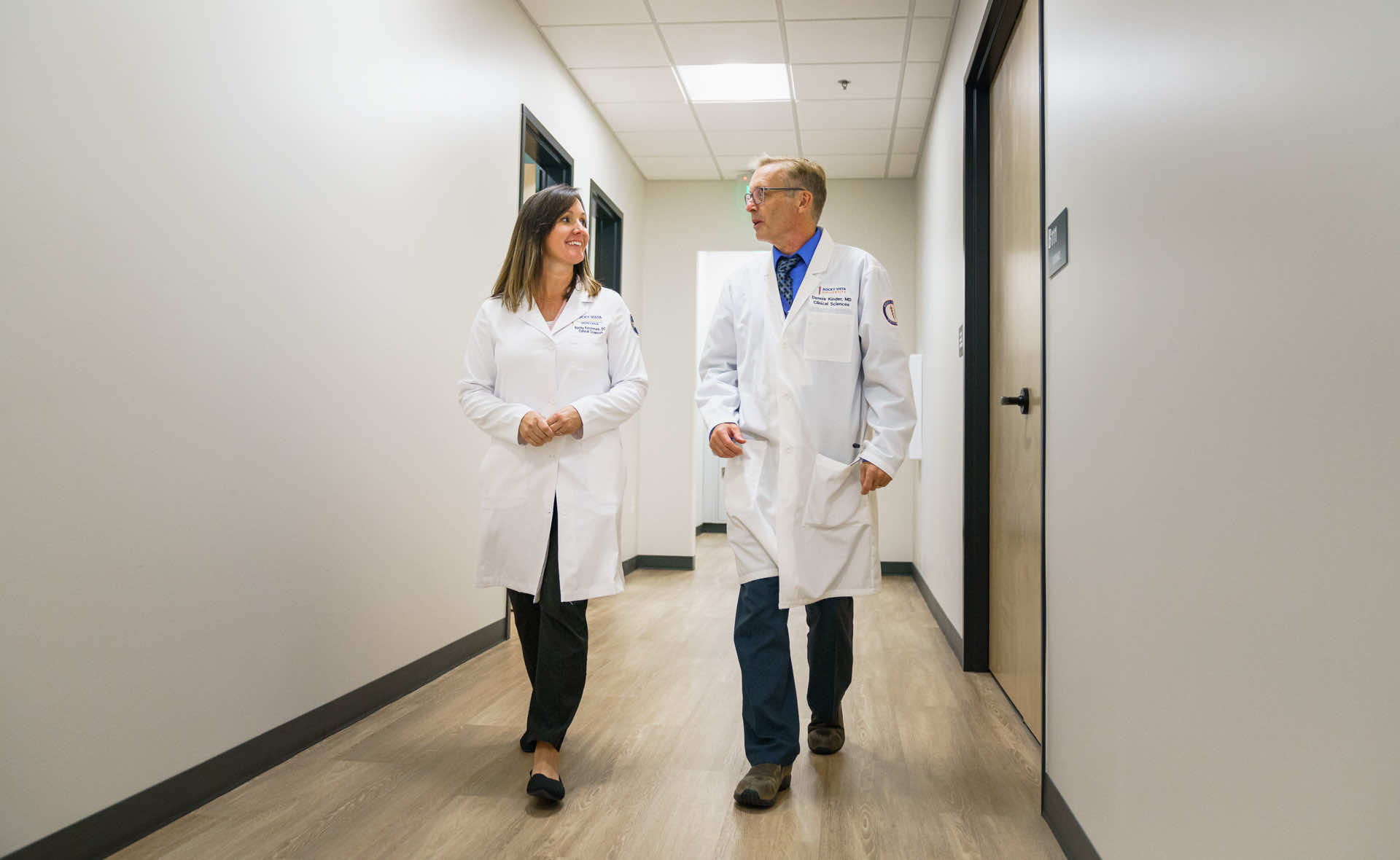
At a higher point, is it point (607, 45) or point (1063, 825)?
point (607, 45)

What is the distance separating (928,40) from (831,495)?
291cm

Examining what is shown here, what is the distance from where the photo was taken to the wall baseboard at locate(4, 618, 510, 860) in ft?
5.30

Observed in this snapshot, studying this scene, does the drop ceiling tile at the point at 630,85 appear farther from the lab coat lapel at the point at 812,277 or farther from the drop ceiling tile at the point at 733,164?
the lab coat lapel at the point at 812,277

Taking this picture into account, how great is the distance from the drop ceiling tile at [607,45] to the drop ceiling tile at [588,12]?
0.18 ft

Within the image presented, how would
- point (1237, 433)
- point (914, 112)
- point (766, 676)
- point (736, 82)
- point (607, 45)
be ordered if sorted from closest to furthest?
point (1237, 433) → point (766, 676) → point (607, 45) → point (736, 82) → point (914, 112)

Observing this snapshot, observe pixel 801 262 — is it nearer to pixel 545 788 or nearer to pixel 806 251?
pixel 806 251

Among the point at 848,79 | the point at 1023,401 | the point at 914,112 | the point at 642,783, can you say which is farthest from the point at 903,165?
the point at 642,783

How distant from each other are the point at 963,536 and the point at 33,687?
2.69 metres

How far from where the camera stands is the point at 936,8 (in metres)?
3.86

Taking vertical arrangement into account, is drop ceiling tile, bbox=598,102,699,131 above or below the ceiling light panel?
above

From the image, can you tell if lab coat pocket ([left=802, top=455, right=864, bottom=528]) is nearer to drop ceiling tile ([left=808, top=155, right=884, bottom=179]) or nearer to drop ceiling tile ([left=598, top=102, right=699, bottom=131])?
drop ceiling tile ([left=598, top=102, right=699, bottom=131])

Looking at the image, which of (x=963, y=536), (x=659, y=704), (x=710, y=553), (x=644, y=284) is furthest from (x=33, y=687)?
(x=710, y=553)

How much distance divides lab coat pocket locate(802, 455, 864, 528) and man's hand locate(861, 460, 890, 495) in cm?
4

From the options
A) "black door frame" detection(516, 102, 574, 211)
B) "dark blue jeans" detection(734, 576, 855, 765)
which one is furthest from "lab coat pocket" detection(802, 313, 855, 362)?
"black door frame" detection(516, 102, 574, 211)
